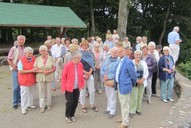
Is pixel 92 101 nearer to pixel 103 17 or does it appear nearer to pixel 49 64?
pixel 49 64

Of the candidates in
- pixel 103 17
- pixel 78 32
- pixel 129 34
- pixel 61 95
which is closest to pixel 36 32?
pixel 78 32

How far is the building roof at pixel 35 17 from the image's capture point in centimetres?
1457

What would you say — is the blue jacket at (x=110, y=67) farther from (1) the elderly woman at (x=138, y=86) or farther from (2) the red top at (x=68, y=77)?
(2) the red top at (x=68, y=77)

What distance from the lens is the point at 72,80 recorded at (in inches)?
231

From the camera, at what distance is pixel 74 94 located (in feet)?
19.7

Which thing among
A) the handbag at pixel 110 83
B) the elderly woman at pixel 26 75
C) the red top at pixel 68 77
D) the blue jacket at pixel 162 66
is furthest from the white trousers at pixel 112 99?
the blue jacket at pixel 162 66

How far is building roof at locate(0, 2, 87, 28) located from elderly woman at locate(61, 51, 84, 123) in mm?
9051

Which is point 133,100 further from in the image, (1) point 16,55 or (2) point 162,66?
(1) point 16,55

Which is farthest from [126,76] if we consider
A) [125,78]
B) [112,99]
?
[112,99]

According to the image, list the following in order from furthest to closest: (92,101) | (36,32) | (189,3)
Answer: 1. (189,3)
2. (36,32)
3. (92,101)

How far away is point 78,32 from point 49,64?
20.4m

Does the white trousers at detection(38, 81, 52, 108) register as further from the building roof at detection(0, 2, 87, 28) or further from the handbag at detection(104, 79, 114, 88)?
the building roof at detection(0, 2, 87, 28)

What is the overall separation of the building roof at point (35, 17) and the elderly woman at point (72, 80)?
9.05 m

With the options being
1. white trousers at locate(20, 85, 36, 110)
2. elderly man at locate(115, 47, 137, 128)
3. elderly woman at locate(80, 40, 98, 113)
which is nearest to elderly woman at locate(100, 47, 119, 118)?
elderly woman at locate(80, 40, 98, 113)
